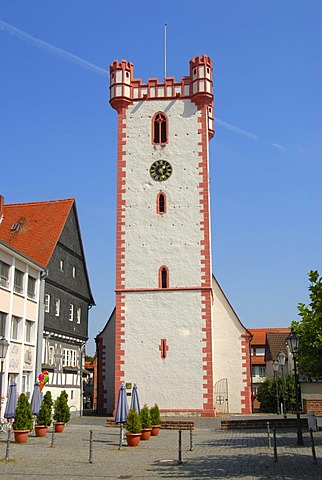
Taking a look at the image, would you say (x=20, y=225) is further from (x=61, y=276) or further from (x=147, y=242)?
(x=147, y=242)

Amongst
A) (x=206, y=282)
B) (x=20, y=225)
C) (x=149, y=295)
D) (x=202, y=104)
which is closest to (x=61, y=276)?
(x=20, y=225)

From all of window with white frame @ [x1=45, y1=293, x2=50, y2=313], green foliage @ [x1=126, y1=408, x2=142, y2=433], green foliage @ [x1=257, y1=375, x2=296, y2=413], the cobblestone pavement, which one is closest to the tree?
the cobblestone pavement

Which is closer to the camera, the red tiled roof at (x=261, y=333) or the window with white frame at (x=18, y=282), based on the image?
the window with white frame at (x=18, y=282)

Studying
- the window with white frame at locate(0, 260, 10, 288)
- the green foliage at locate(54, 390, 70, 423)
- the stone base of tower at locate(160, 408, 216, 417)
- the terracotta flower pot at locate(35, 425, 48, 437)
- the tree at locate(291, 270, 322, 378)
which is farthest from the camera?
the stone base of tower at locate(160, 408, 216, 417)

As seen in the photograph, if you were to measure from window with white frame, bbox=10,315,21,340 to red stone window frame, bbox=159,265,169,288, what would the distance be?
774 cm

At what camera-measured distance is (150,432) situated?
22.9 m

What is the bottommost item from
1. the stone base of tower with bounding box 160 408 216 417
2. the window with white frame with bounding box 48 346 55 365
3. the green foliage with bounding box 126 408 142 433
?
the green foliage with bounding box 126 408 142 433

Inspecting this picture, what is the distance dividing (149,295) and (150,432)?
39.0 feet

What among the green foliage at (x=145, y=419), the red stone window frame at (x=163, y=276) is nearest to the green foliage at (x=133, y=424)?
the green foliage at (x=145, y=419)

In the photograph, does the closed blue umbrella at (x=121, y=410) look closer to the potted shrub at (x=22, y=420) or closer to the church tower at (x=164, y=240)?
the potted shrub at (x=22, y=420)

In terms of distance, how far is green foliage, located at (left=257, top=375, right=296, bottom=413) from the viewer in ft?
135

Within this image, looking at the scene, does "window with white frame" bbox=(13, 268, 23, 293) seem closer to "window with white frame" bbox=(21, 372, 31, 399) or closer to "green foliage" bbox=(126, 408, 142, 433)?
"window with white frame" bbox=(21, 372, 31, 399)

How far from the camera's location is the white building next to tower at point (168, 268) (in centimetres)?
3306

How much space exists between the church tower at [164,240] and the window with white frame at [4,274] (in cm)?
632
